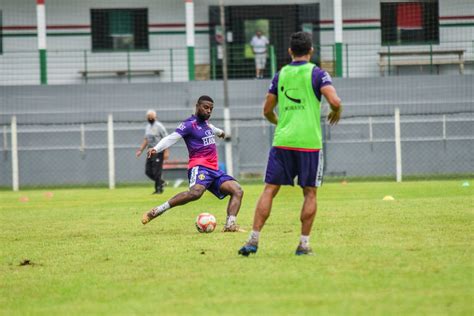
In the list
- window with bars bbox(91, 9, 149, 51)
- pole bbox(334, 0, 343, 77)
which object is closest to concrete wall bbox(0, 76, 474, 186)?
pole bbox(334, 0, 343, 77)

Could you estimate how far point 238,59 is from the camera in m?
33.8

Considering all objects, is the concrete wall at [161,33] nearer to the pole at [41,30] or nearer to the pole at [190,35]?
the pole at [190,35]

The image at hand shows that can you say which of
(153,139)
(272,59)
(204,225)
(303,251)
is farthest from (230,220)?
(272,59)

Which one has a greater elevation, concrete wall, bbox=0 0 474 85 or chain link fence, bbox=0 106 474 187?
concrete wall, bbox=0 0 474 85

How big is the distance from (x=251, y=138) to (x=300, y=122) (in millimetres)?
20737

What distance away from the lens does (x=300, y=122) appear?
8.80 m

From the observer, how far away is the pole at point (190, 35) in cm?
3162

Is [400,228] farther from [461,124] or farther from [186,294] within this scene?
[461,124]

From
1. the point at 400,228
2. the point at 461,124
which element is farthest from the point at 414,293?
the point at 461,124

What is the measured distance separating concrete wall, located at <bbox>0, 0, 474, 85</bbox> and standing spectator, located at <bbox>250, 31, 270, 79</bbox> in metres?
1.58

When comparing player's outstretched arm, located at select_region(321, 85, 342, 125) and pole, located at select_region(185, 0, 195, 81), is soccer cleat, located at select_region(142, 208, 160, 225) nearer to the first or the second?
player's outstretched arm, located at select_region(321, 85, 342, 125)

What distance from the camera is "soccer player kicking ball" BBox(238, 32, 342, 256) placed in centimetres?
877

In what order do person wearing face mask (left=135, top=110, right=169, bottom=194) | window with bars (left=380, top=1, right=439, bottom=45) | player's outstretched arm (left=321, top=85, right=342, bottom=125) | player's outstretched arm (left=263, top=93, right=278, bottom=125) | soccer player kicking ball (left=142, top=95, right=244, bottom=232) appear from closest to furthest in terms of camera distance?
player's outstretched arm (left=321, top=85, right=342, bottom=125) → player's outstretched arm (left=263, top=93, right=278, bottom=125) → soccer player kicking ball (left=142, top=95, right=244, bottom=232) → person wearing face mask (left=135, top=110, right=169, bottom=194) → window with bars (left=380, top=1, right=439, bottom=45)

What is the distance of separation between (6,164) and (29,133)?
45.5 inches
